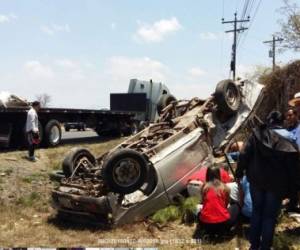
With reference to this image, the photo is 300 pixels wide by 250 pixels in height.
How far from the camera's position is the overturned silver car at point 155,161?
25.8 feet

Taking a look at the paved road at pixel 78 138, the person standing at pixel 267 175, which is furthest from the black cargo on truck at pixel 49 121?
the person standing at pixel 267 175

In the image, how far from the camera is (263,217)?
5.91 metres

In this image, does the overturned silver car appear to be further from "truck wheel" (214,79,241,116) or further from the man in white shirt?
the man in white shirt

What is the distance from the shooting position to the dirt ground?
6.79 metres

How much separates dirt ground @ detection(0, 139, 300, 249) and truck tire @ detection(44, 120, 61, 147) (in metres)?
4.67

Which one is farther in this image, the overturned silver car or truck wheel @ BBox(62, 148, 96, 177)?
truck wheel @ BBox(62, 148, 96, 177)

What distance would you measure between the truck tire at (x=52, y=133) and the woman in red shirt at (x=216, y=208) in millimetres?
9257

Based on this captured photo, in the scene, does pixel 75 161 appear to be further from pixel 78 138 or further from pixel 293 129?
pixel 78 138

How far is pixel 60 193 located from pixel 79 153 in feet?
4.04

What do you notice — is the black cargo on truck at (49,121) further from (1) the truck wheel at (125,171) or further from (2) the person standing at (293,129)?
(2) the person standing at (293,129)

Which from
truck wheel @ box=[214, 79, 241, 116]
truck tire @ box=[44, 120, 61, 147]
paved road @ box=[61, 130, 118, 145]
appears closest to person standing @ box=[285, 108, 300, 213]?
truck wheel @ box=[214, 79, 241, 116]

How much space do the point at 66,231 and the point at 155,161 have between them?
1.77m

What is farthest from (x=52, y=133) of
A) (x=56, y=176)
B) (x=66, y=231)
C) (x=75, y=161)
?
(x=66, y=231)

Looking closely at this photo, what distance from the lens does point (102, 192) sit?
26.2 ft
